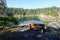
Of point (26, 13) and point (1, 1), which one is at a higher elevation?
point (1, 1)

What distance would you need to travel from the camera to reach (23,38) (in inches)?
415

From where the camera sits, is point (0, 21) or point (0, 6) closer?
point (0, 21)

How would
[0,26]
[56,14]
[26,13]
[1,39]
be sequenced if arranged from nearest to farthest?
[1,39], [0,26], [56,14], [26,13]

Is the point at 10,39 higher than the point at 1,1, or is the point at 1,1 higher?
the point at 1,1

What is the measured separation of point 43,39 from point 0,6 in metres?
10.5

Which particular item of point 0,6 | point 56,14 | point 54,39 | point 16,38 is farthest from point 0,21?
point 56,14

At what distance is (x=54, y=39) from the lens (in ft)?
34.7

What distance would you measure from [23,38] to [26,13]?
11459 cm

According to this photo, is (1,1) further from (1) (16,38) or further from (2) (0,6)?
(1) (16,38)

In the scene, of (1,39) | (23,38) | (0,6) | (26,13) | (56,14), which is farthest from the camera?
(26,13)

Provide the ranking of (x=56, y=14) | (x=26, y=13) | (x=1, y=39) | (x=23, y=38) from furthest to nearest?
(x=26, y=13) → (x=56, y=14) → (x=23, y=38) → (x=1, y=39)

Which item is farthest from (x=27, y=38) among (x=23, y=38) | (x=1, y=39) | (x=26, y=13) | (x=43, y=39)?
(x=26, y=13)

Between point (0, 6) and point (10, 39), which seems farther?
point (0, 6)

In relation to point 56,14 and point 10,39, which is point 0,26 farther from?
point 56,14
